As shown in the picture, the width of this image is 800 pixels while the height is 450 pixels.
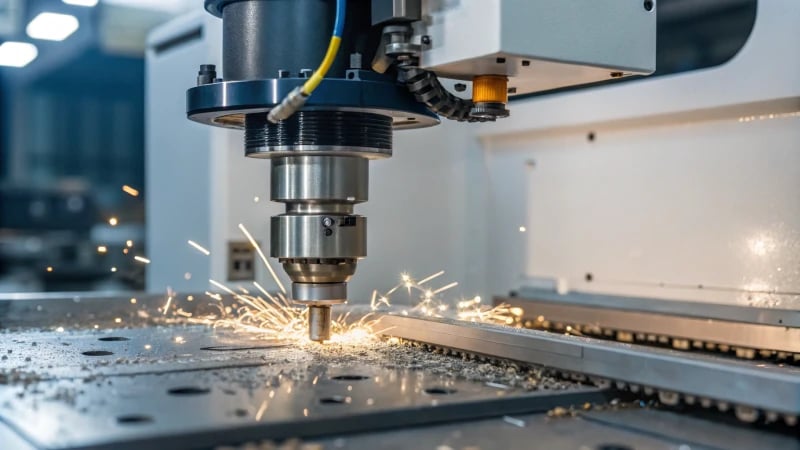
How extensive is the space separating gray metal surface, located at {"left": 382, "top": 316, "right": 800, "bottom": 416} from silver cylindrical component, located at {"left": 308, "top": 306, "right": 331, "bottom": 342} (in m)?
0.15

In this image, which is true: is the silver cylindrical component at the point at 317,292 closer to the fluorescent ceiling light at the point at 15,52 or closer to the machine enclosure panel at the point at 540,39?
the machine enclosure panel at the point at 540,39

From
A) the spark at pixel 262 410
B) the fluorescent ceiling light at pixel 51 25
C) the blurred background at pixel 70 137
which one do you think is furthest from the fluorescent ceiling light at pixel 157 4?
the spark at pixel 262 410

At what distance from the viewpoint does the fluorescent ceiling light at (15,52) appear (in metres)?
3.64

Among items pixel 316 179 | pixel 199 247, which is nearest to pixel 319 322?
pixel 316 179

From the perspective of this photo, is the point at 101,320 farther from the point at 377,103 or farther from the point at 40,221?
the point at 40,221

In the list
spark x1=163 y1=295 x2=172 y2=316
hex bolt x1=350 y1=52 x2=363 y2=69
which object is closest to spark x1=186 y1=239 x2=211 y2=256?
spark x1=163 y1=295 x2=172 y2=316

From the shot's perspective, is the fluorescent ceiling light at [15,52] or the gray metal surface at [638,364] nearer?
the gray metal surface at [638,364]

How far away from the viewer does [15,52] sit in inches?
149

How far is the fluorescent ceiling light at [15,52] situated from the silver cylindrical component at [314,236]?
2.76m

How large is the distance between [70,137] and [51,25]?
2.04 meters

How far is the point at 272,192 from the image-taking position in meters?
1.36

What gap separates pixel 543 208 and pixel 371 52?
98 centimetres

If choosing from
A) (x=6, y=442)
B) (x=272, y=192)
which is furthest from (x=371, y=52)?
(x=6, y=442)

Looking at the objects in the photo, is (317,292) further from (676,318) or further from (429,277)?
(429,277)
